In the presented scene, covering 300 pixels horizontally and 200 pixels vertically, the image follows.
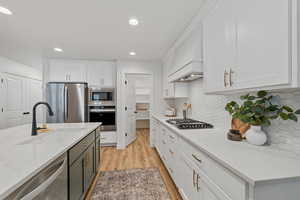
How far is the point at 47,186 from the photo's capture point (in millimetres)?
827

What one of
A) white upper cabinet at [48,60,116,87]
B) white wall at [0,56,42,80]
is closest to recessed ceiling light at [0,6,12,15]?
white wall at [0,56,42,80]

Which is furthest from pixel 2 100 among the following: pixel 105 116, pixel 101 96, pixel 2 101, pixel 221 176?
pixel 221 176

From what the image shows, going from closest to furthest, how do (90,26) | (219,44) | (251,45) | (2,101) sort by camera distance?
(251,45) < (219,44) < (90,26) < (2,101)

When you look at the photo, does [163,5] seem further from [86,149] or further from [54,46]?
[54,46]

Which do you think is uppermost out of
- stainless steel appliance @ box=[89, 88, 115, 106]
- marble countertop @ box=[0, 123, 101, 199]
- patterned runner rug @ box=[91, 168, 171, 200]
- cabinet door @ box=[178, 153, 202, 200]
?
stainless steel appliance @ box=[89, 88, 115, 106]

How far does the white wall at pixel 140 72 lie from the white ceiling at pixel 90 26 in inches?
21.2

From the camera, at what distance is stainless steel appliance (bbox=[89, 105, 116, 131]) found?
143 inches

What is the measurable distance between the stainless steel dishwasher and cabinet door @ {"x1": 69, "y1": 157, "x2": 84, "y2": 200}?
0.11 m

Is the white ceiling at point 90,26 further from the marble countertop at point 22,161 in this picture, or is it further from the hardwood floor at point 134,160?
the hardwood floor at point 134,160

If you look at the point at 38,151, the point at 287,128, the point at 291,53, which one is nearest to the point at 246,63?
the point at 291,53

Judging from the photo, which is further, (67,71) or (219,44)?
(67,71)

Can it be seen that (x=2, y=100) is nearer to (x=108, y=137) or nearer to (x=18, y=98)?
(x=18, y=98)

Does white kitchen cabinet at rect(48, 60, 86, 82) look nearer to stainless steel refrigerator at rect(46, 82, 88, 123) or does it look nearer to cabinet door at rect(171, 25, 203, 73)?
stainless steel refrigerator at rect(46, 82, 88, 123)

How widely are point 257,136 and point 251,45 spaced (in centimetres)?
73
